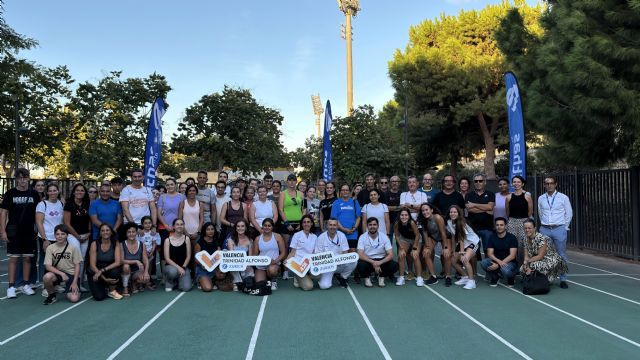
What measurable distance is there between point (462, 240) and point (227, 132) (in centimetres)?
1765

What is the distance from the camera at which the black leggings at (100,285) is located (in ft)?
22.9

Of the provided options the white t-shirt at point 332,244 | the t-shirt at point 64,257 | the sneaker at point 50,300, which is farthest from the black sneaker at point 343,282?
the sneaker at point 50,300

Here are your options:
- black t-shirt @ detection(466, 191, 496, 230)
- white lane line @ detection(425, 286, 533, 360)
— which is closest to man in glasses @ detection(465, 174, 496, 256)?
black t-shirt @ detection(466, 191, 496, 230)

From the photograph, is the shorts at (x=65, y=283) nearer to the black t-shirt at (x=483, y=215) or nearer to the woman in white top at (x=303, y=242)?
the woman in white top at (x=303, y=242)

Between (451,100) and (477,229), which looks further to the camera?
(451,100)

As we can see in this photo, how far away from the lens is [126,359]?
4.61m

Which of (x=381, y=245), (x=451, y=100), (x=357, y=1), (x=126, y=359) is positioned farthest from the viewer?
(x=357, y=1)

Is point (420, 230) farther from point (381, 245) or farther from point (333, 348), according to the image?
point (333, 348)

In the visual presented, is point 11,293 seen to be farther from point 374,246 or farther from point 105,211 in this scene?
point 374,246

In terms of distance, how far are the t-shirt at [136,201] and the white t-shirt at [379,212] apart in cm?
352

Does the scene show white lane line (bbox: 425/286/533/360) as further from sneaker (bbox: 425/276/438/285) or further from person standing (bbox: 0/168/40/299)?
person standing (bbox: 0/168/40/299)

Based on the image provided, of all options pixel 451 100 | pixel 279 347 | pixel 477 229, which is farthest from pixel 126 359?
pixel 451 100

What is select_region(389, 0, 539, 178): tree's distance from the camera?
2667cm

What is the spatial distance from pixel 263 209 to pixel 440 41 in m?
23.5
